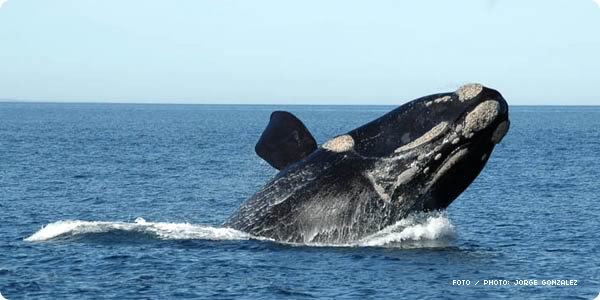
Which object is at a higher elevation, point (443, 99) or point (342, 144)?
point (443, 99)

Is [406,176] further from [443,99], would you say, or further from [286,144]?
[286,144]

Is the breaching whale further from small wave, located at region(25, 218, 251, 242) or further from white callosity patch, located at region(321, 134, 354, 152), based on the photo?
small wave, located at region(25, 218, 251, 242)

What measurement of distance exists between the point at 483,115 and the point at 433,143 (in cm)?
133

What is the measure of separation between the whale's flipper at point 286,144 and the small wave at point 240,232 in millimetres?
2121

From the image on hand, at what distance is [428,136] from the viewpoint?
19906mm

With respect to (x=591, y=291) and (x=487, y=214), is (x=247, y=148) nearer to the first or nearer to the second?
(x=487, y=214)

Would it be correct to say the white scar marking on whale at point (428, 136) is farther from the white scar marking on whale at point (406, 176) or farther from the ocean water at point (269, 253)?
the ocean water at point (269, 253)

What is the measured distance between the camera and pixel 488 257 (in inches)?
955

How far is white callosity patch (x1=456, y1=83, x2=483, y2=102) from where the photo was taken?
19.4 meters

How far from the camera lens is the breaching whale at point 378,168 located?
64.3ft

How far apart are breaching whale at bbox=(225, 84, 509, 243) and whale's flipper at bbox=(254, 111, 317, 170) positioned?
0.08ft

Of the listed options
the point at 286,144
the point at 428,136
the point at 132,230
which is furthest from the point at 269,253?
the point at 132,230
